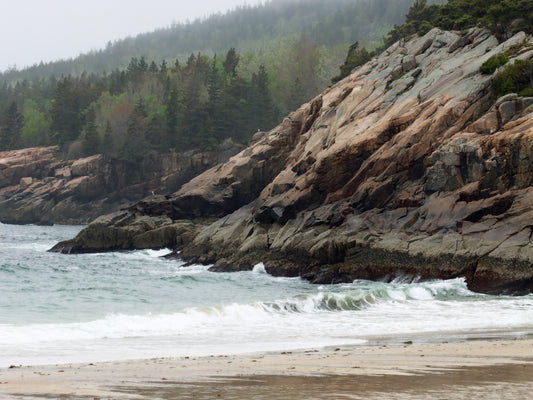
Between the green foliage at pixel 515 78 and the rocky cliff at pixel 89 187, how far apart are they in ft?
202

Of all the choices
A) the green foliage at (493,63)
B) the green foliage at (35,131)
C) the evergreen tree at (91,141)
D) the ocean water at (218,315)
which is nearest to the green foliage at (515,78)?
the green foliage at (493,63)

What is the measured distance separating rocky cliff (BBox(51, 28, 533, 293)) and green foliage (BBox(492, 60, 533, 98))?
2.21ft

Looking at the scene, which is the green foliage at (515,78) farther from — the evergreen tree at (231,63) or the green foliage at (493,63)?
the evergreen tree at (231,63)

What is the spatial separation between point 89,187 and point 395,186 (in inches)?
2809

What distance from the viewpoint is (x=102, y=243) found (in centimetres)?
4706

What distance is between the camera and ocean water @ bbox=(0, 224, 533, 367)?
43.7ft

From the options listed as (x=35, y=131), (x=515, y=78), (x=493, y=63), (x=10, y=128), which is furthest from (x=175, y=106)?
(x=515, y=78)

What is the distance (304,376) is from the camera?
8.20 m

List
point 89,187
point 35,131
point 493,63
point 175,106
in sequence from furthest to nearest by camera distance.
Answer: point 35,131, point 175,106, point 89,187, point 493,63

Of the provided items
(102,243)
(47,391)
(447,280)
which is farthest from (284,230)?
(47,391)

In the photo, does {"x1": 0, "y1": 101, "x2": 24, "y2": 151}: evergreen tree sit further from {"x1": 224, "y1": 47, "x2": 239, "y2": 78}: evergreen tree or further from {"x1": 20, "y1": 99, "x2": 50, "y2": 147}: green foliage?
{"x1": 224, "y1": 47, "x2": 239, "y2": 78}: evergreen tree

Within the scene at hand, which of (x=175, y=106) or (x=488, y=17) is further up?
(x=175, y=106)

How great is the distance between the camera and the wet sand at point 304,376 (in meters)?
6.81

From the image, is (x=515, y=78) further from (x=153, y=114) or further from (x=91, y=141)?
(x=91, y=141)
